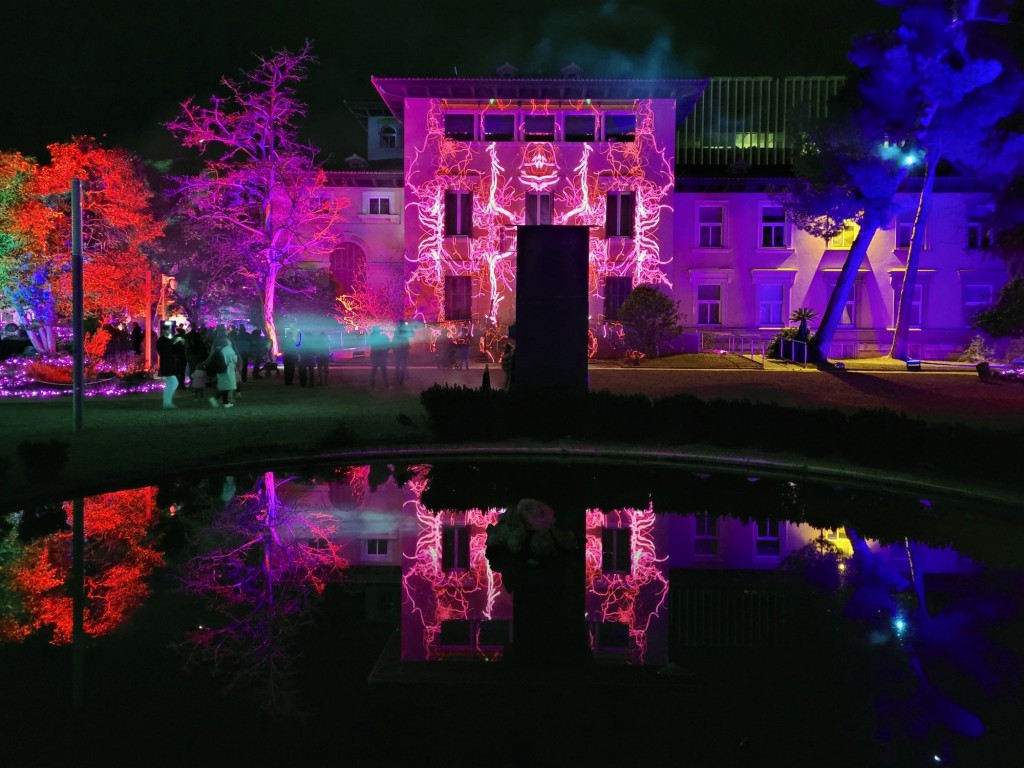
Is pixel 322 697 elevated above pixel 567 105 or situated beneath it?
situated beneath

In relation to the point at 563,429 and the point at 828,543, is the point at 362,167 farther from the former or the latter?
the point at 828,543

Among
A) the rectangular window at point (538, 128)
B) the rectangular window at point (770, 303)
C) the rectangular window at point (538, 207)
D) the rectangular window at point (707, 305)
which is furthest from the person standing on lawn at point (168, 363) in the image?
the rectangular window at point (770, 303)

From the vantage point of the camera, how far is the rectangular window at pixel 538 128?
109 feet

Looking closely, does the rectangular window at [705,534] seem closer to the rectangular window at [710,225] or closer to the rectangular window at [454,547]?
the rectangular window at [454,547]

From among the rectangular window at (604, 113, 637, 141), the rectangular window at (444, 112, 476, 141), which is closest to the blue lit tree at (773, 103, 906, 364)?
the rectangular window at (604, 113, 637, 141)

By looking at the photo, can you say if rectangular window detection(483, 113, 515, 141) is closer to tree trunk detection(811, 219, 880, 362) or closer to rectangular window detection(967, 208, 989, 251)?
tree trunk detection(811, 219, 880, 362)

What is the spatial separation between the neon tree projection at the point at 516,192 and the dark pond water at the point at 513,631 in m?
23.4

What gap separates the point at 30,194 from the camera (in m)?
24.7

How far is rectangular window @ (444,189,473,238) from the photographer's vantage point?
33.5 m

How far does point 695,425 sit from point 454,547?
19.4ft

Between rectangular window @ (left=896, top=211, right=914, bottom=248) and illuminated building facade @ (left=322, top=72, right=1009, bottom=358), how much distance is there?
0.20 ft

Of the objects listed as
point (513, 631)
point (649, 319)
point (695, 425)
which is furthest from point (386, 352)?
point (513, 631)

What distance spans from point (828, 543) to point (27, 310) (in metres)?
24.4

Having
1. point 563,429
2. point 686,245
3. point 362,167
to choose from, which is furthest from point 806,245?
point 563,429
